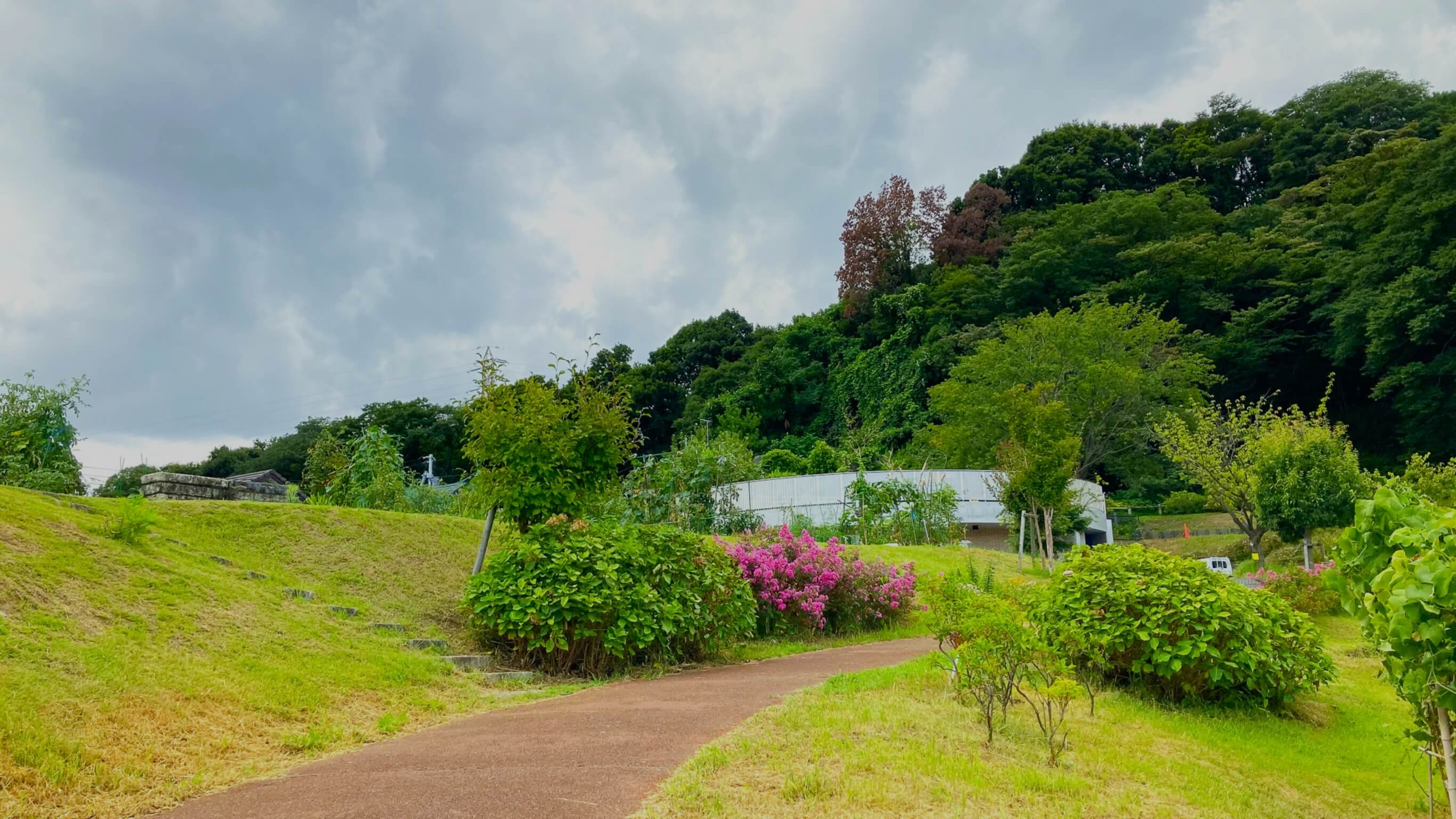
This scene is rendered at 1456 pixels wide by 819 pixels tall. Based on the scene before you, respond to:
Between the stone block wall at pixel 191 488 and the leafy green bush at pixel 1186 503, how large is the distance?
3081 centimetres

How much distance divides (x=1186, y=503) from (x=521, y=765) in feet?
108

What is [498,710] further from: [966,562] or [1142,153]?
[1142,153]

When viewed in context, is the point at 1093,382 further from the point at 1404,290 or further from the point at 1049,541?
the point at 1049,541

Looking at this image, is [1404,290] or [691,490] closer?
[691,490]

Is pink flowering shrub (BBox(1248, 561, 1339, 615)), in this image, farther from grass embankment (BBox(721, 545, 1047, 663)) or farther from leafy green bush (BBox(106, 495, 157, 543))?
leafy green bush (BBox(106, 495, 157, 543))

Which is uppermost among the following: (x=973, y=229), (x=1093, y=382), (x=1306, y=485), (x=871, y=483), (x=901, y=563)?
(x=973, y=229)

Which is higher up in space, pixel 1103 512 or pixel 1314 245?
pixel 1314 245

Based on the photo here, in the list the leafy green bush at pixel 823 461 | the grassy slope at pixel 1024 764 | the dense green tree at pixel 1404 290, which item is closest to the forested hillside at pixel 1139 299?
the dense green tree at pixel 1404 290

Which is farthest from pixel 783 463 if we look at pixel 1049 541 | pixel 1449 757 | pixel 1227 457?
pixel 1449 757

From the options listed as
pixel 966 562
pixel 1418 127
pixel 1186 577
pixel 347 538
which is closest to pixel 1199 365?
pixel 1418 127

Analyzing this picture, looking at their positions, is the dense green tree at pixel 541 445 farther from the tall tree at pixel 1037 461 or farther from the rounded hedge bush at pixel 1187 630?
the tall tree at pixel 1037 461

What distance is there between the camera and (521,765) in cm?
422

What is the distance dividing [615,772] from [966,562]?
12.5 m

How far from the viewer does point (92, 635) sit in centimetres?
520
